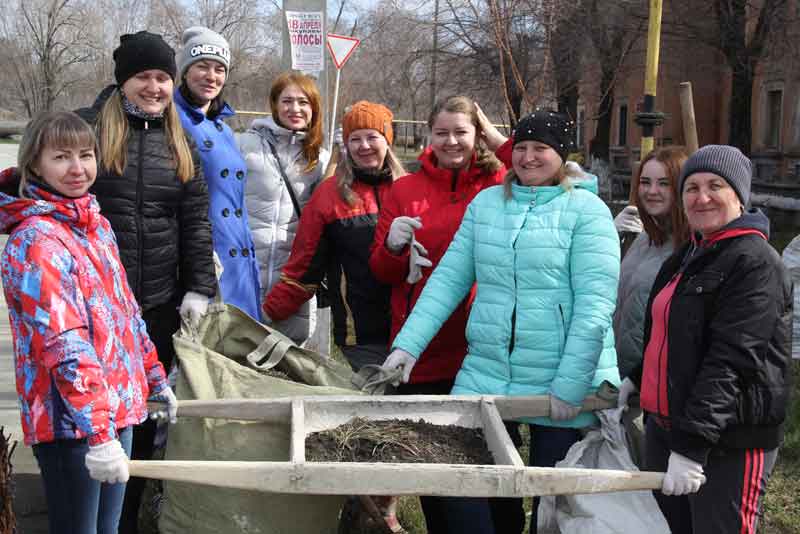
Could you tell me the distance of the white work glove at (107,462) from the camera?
7.24 ft

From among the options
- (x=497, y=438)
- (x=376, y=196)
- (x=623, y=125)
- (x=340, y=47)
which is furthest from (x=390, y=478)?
(x=623, y=125)

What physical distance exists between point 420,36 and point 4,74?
67.5 ft

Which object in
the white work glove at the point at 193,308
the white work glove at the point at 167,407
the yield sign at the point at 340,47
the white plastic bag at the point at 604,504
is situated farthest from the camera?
the yield sign at the point at 340,47

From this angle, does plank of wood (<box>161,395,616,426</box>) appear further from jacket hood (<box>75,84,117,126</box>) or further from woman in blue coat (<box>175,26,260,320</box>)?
jacket hood (<box>75,84,117,126</box>)

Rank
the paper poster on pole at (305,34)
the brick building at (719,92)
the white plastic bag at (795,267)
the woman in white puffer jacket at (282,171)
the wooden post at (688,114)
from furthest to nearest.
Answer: the brick building at (719,92)
the paper poster on pole at (305,34)
the wooden post at (688,114)
the white plastic bag at (795,267)
the woman in white puffer jacket at (282,171)

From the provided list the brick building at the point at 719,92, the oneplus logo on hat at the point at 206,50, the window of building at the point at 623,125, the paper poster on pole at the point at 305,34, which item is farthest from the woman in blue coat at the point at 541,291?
the window of building at the point at 623,125

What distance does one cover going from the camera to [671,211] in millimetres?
3291

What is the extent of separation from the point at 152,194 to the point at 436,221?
1082 mm

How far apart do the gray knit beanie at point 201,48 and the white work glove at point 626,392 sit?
2.20 meters

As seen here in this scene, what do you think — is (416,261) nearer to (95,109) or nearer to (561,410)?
(561,410)

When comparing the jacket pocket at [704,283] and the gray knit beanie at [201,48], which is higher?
the gray knit beanie at [201,48]

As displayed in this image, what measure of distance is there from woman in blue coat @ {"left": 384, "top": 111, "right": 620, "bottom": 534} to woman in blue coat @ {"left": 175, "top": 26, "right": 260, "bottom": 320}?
1021 mm

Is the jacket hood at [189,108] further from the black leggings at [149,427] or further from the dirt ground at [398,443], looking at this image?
the dirt ground at [398,443]

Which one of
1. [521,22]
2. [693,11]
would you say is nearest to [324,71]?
[521,22]
